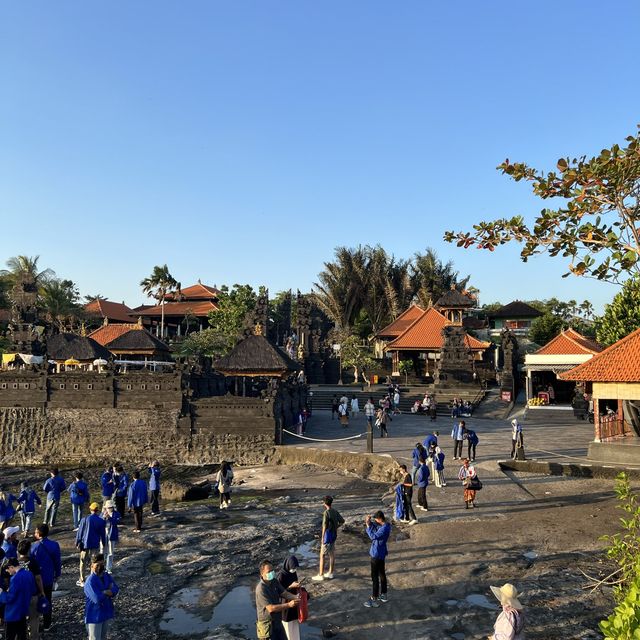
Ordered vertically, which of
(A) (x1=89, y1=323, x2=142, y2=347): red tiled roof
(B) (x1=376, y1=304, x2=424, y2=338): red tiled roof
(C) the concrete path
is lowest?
(C) the concrete path

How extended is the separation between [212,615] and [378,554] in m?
2.67

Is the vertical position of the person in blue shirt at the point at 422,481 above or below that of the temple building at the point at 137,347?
below

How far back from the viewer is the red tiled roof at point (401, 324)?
163ft

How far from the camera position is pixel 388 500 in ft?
47.9

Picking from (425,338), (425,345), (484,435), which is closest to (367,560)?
(484,435)

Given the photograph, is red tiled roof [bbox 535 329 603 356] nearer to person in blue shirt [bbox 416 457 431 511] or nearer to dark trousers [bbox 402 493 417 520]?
person in blue shirt [bbox 416 457 431 511]

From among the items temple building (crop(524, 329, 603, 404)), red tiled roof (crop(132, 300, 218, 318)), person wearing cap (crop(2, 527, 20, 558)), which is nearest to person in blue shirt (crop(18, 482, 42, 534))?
person wearing cap (crop(2, 527, 20, 558))

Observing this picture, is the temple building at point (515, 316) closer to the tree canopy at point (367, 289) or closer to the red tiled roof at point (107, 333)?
the tree canopy at point (367, 289)

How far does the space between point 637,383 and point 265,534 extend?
486 inches

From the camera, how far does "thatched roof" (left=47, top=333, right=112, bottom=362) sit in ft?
103

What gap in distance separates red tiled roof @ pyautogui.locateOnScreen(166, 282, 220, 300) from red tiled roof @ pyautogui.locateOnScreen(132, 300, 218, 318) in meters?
0.93

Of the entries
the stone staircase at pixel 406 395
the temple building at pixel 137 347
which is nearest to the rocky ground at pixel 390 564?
the stone staircase at pixel 406 395

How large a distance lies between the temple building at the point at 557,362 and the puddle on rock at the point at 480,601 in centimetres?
2211

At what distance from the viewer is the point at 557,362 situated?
29.9 meters
